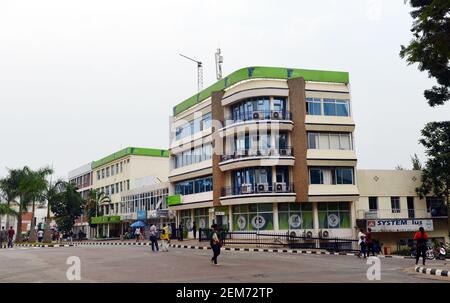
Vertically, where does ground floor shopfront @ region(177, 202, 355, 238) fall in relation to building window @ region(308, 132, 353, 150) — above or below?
below

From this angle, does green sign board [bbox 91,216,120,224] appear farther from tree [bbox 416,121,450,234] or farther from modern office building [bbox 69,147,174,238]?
tree [bbox 416,121,450,234]

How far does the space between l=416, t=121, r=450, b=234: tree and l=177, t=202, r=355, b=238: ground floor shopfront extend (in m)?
8.55

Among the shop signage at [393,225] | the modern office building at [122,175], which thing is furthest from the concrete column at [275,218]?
the modern office building at [122,175]

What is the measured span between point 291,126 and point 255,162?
4.40 metres

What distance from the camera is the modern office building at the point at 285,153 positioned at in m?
39.1

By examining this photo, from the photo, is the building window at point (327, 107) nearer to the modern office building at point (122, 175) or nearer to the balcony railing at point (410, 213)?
the balcony railing at point (410, 213)

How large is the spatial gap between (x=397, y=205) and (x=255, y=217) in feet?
47.8

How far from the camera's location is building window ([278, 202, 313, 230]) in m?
39.1

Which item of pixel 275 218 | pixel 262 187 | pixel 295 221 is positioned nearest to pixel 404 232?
pixel 295 221

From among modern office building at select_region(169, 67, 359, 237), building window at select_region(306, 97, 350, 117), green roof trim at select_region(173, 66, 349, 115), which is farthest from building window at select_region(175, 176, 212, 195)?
building window at select_region(306, 97, 350, 117)
